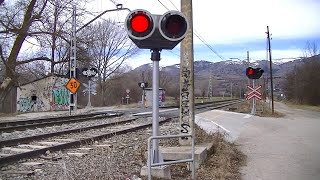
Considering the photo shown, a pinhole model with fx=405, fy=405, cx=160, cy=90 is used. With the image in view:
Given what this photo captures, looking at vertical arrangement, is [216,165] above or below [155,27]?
below

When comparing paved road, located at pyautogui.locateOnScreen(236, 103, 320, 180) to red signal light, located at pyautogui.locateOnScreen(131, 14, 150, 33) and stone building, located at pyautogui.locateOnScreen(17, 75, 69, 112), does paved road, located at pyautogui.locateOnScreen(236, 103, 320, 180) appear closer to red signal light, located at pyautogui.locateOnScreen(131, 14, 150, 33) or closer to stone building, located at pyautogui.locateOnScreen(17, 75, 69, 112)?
red signal light, located at pyautogui.locateOnScreen(131, 14, 150, 33)

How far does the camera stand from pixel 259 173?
8.22 metres

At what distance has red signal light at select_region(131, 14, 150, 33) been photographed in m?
5.96

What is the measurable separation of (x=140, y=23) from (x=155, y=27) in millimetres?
229

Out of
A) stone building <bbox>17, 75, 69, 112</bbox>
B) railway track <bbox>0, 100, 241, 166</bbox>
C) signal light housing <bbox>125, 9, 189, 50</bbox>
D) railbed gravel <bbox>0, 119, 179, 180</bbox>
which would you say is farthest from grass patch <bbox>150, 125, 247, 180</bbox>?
stone building <bbox>17, 75, 69, 112</bbox>

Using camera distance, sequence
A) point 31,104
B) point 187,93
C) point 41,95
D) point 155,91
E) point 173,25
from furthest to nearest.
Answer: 1. point 31,104
2. point 41,95
3. point 187,93
4. point 155,91
5. point 173,25

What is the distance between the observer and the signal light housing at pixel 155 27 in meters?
5.95

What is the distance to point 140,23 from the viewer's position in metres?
5.97

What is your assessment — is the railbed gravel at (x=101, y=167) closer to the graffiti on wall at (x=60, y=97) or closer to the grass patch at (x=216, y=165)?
the grass patch at (x=216, y=165)

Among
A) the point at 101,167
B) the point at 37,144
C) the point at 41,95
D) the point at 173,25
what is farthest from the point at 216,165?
the point at 41,95

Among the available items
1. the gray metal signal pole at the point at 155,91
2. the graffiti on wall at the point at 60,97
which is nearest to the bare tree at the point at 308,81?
the graffiti on wall at the point at 60,97

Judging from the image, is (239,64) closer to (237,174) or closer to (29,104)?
(29,104)

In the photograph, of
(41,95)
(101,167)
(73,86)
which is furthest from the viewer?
(41,95)

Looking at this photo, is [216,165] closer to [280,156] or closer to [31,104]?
[280,156]
